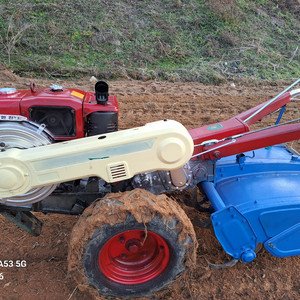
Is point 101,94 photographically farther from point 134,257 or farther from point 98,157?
point 134,257

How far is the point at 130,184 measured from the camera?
Result: 2996mm

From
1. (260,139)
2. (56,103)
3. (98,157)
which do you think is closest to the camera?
(98,157)

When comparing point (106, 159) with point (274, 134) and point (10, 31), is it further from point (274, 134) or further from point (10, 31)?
point (10, 31)

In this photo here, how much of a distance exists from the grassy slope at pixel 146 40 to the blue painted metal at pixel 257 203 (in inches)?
209

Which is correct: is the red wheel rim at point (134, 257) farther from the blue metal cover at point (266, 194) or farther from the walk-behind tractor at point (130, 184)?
the blue metal cover at point (266, 194)

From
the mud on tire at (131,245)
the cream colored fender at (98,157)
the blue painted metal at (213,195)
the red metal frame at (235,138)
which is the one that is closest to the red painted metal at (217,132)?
the red metal frame at (235,138)

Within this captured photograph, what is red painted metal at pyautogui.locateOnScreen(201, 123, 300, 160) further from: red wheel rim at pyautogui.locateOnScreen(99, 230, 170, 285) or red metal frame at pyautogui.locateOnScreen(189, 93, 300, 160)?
red wheel rim at pyautogui.locateOnScreen(99, 230, 170, 285)

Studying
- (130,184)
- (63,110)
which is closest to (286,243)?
(130,184)

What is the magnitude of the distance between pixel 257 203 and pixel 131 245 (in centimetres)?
114

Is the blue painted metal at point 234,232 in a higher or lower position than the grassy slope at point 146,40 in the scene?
higher

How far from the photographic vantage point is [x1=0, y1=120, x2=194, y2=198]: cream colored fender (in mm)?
2355

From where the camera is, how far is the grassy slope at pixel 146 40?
27.7 ft

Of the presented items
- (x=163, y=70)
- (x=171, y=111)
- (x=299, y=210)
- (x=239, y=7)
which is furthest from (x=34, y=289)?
(x=239, y=7)

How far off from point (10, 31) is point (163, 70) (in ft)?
14.0
